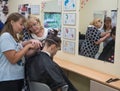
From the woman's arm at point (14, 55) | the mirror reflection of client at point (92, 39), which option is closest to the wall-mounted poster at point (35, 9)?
the mirror reflection of client at point (92, 39)

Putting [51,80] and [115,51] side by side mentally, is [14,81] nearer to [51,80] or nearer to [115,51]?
[51,80]

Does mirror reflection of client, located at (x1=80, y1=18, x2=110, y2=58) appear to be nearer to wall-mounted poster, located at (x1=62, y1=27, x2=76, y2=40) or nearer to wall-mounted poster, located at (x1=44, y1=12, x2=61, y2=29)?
wall-mounted poster, located at (x1=62, y1=27, x2=76, y2=40)

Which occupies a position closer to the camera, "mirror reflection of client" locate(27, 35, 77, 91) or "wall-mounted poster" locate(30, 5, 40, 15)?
"mirror reflection of client" locate(27, 35, 77, 91)

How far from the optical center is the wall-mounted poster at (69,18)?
3.05 meters

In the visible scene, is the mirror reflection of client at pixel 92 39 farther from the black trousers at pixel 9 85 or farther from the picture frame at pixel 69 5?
the black trousers at pixel 9 85

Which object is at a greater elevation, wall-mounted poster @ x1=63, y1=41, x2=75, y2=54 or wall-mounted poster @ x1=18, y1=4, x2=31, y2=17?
wall-mounted poster @ x1=18, y1=4, x2=31, y2=17

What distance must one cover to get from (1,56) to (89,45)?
1.23 meters

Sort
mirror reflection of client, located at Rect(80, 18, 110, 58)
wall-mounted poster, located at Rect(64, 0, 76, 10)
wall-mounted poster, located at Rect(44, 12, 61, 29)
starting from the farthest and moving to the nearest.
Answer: wall-mounted poster, located at Rect(44, 12, 61, 29) < wall-mounted poster, located at Rect(64, 0, 76, 10) < mirror reflection of client, located at Rect(80, 18, 110, 58)

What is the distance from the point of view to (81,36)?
2.96 meters

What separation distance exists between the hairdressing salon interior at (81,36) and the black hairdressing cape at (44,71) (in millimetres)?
589

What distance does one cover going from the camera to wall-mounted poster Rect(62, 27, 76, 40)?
3078mm

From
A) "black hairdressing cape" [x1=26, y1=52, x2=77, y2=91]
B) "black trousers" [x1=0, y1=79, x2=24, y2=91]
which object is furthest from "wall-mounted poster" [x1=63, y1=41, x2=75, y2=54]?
"black trousers" [x1=0, y1=79, x2=24, y2=91]

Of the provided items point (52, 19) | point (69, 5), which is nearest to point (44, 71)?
point (69, 5)

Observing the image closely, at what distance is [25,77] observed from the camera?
2.05 m
